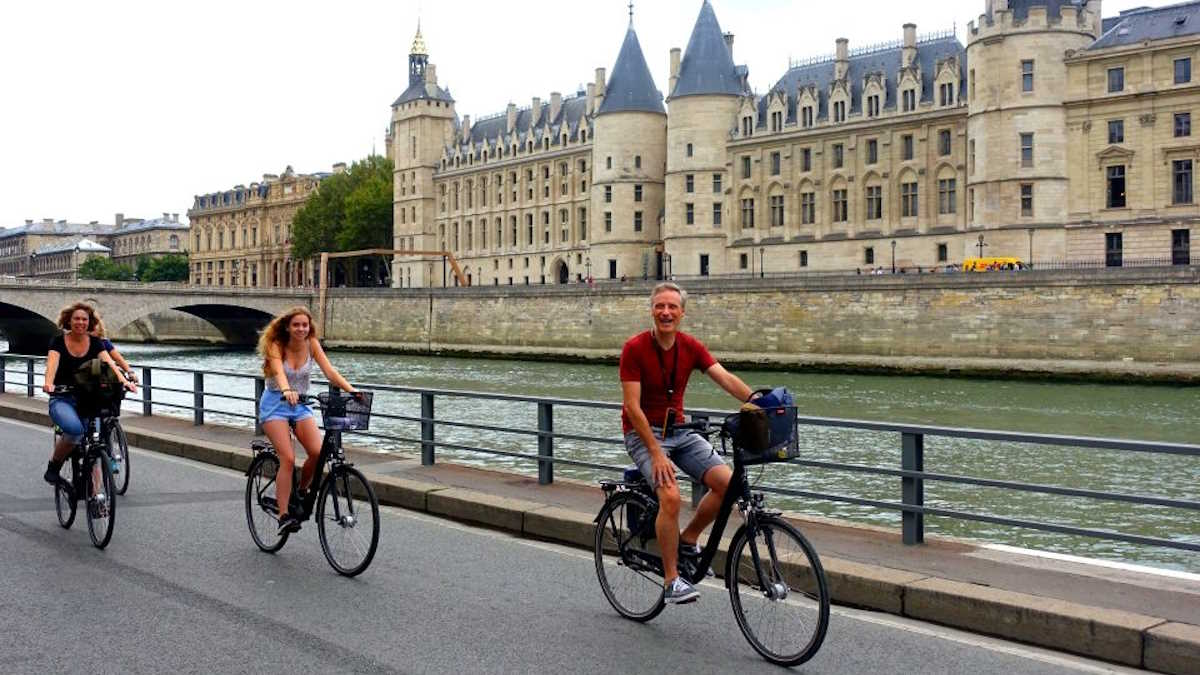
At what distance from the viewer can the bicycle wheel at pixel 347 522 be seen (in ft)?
22.3

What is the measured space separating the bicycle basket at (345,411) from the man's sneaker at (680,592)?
7.61ft

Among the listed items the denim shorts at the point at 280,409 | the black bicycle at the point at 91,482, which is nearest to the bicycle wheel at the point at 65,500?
the black bicycle at the point at 91,482

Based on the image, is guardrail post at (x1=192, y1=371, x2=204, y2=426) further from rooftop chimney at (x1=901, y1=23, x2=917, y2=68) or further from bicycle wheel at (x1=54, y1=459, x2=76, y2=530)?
rooftop chimney at (x1=901, y1=23, x2=917, y2=68)

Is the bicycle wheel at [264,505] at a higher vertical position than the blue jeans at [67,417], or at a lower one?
lower

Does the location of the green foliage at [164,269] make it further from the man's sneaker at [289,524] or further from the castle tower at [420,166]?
the man's sneaker at [289,524]

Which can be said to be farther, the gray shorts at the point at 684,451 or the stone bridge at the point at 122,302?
the stone bridge at the point at 122,302

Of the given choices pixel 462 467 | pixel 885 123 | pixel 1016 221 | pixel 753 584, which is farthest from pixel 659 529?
pixel 885 123

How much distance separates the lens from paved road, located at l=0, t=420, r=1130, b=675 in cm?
521

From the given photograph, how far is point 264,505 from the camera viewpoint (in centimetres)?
757

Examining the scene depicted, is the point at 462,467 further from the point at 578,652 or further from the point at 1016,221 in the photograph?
the point at 1016,221

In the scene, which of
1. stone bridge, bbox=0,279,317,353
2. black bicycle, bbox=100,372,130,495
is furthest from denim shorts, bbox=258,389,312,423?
stone bridge, bbox=0,279,317,353

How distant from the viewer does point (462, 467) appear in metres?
10.8

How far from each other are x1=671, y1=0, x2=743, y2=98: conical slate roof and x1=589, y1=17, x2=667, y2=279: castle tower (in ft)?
14.6

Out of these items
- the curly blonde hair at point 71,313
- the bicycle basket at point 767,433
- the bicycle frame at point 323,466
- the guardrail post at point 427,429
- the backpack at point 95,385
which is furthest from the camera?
the guardrail post at point 427,429
